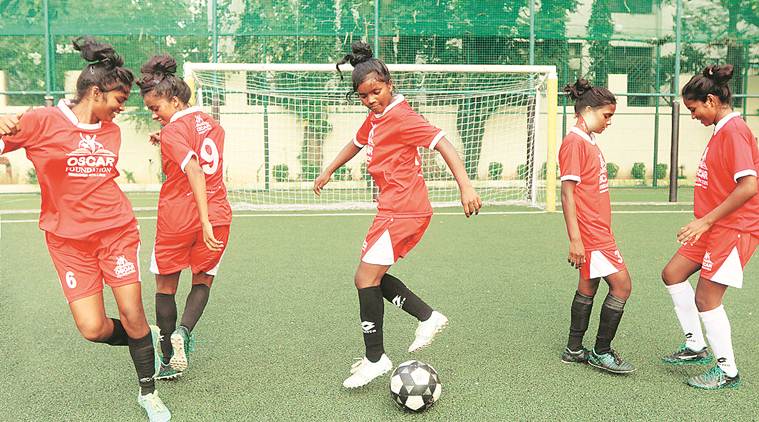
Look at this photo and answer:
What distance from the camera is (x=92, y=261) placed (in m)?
3.27

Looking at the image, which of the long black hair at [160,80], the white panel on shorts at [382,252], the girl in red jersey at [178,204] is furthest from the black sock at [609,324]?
the long black hair at [160,80]

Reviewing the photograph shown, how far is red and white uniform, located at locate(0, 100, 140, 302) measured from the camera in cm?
313

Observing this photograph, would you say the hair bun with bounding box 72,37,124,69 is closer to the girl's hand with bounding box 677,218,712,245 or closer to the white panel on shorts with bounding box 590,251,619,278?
the white panel on shorts with bounding box 590,251,619,278

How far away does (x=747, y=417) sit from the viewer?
3.19 metres

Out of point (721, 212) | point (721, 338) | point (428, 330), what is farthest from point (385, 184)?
point (721, 338)

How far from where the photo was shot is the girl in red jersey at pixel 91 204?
314cm

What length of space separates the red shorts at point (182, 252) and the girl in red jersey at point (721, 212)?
2563 mm

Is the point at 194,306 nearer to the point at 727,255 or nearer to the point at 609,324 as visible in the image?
the point at 609,324

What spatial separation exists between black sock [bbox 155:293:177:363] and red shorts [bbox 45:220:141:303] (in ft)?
1.96

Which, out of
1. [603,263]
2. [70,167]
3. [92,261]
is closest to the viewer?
[70,167]

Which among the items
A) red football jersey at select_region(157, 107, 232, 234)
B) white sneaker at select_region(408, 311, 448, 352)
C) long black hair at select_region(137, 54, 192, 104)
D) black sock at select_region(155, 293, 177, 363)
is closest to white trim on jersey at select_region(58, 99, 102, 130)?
red football jersey at select_region(157, 107, 232, 234)

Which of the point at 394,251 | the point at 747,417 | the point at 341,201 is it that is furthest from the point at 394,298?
the point at 341,201

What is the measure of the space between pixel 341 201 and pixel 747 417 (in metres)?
9.98

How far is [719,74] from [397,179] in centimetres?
179
